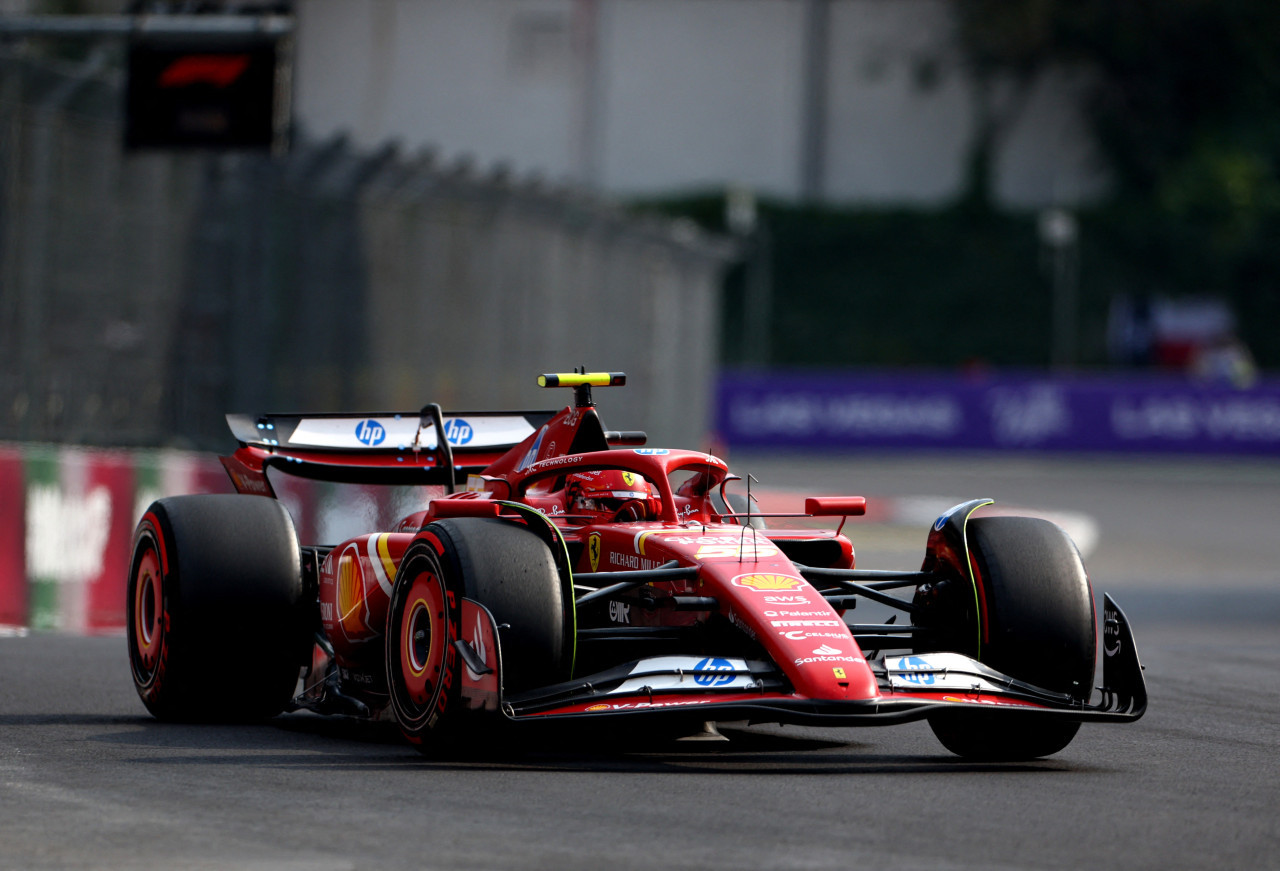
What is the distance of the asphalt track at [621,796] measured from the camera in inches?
205

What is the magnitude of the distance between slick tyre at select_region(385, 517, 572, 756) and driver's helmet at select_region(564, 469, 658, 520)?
827 mm

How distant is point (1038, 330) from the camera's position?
5238 centimetres

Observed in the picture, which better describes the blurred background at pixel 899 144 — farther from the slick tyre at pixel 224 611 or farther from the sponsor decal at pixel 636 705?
the sponsor decal at pixel 636 705

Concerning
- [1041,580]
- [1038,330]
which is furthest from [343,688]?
[1038,330]

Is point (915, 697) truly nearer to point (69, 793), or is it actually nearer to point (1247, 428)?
point (69, 793)

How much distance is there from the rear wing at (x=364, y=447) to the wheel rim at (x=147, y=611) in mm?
754

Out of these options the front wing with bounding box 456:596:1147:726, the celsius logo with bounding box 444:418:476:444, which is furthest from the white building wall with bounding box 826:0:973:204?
the front wing with bounding box 456:596:1147:726

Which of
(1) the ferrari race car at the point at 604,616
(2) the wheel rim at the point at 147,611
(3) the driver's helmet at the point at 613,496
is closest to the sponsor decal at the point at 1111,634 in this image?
(1) the ferrari race car at the point at 604,616

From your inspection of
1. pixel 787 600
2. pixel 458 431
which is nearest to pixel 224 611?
pixel 458 431

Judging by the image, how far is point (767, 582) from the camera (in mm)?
6816

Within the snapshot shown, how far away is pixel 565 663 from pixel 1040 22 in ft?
161

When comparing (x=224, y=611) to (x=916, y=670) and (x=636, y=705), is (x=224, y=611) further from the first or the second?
(x=916, y=670)

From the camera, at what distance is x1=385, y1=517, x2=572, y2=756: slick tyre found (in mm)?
6566

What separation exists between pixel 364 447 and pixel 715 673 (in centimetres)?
319
